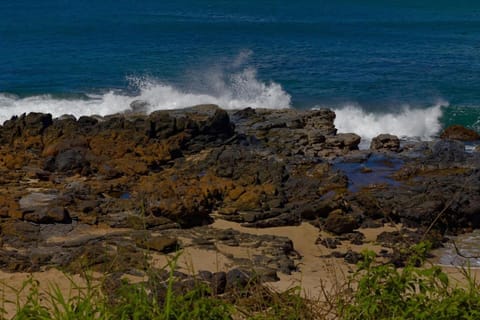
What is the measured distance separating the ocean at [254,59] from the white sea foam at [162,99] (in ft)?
0.21

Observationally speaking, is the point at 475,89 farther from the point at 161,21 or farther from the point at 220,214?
the point at 161,21

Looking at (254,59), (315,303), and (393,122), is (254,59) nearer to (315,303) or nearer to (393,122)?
(393,122)

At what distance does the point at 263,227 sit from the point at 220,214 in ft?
3.11

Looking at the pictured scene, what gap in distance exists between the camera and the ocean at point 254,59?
2823cm

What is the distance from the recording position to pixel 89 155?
16969 mm

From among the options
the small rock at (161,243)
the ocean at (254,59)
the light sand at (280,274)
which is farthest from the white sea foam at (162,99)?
the small rock at (161,243)

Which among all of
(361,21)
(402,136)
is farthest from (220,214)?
(361,21)

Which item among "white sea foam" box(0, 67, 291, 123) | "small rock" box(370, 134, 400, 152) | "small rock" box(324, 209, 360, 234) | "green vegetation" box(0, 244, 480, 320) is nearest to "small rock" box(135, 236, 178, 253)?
"small rock" box(324, 209, 360, 234)

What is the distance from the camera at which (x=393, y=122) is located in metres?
25.6

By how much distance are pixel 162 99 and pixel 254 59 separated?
9.04 m

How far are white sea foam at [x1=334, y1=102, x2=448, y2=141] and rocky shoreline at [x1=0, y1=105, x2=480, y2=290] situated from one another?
13.6 feet

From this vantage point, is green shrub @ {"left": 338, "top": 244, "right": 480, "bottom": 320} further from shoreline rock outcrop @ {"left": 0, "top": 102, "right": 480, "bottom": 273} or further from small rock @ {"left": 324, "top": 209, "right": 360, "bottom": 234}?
small rock @ {"left": 324, "top": 209, "right": 360, "bottom": 234}

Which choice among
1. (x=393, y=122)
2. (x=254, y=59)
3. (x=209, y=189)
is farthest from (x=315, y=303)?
(x=254, y=59)

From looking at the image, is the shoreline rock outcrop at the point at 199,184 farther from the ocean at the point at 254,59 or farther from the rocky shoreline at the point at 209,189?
the ocean at the point at 254,59
